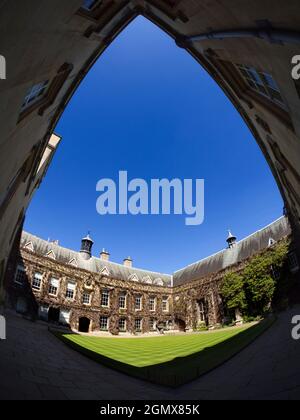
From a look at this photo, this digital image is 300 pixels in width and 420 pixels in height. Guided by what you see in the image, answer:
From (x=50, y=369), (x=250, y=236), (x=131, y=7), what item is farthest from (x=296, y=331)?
(x=250, y=236)

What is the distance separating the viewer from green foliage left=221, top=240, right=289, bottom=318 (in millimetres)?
25547

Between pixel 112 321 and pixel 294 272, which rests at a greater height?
pixel 294 272

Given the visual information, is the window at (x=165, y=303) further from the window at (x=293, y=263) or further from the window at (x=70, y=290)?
the window at (x=293, y=263)

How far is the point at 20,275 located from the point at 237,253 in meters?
29.6

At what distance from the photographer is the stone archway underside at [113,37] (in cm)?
462

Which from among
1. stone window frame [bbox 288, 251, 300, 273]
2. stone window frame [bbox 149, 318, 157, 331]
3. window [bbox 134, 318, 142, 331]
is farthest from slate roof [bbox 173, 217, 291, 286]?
window [bbox 134, 318, 142, 331]

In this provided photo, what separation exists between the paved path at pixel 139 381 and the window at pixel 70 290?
23.2 m

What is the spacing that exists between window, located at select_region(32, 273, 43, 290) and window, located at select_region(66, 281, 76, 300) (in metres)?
4.09

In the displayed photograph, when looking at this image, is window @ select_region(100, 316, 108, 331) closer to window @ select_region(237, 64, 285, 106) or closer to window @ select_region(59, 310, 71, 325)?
window @ select_region(59, 310, 71, 325)

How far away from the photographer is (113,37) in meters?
11.7
